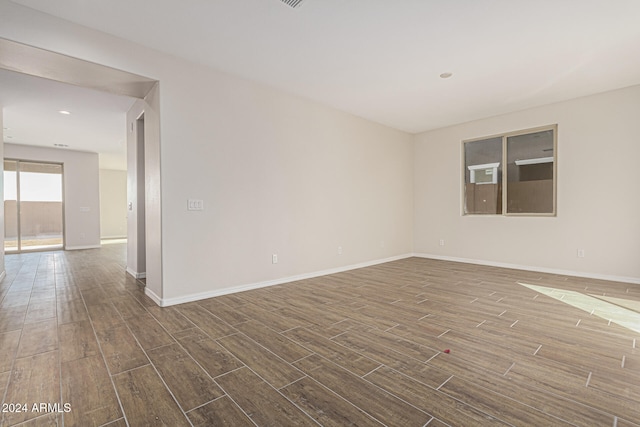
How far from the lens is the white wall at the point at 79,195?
7777 mm

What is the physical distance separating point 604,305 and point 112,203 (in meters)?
14.0

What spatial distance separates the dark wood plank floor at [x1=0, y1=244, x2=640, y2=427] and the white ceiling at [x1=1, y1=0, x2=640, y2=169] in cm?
273

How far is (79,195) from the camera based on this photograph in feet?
26.2

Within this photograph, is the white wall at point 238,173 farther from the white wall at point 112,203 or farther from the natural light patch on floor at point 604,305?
the white wall at point 112,203

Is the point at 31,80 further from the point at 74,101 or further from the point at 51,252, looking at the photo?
the point at 51,252

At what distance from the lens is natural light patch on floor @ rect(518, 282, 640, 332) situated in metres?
2.63

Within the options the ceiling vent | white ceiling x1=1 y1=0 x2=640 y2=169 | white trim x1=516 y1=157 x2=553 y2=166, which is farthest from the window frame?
the ceiling vent

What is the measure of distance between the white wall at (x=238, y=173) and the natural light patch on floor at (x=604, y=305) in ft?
9.20

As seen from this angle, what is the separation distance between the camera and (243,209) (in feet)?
12.0

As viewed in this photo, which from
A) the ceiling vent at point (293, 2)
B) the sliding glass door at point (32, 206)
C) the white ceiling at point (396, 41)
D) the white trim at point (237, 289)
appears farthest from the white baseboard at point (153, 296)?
the sliding glass door at point (32, 206)

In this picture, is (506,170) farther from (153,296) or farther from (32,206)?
(32,206)

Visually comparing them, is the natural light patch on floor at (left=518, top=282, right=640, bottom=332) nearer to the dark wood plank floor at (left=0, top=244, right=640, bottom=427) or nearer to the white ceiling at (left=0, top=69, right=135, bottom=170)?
the dark wood plank floor at (left=0, top=244, right=640, bottom=427)

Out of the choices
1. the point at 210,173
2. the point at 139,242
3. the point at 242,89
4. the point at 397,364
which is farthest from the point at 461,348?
the point at 139,242

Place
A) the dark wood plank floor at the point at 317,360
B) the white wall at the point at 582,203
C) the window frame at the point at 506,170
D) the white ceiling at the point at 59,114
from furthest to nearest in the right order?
the window frame at the point at 506,170 → the white wall at the point at 582,203 → the white ceiling at the point at 59,114 → the dark wood plank floor at the point at 317,360
